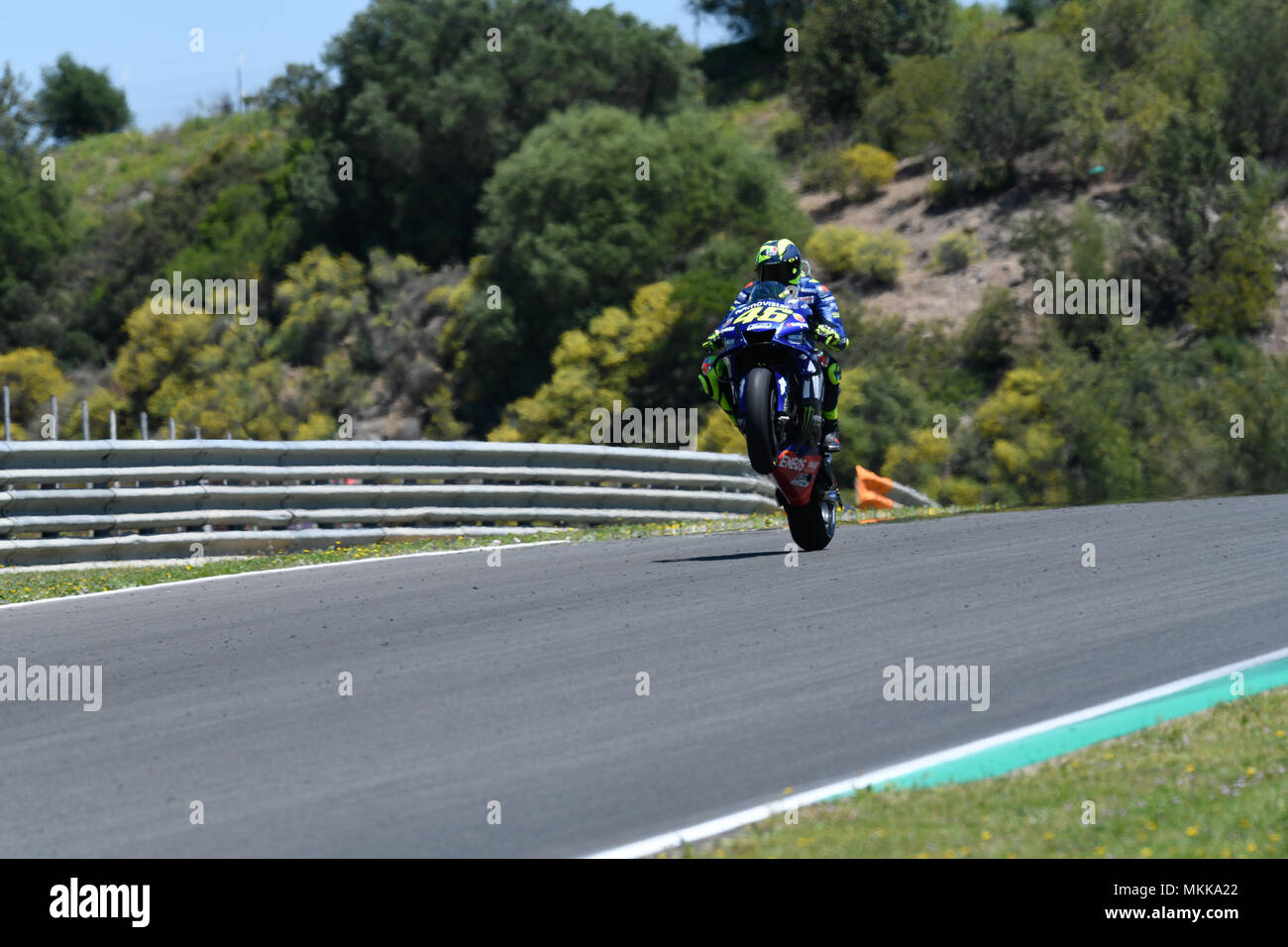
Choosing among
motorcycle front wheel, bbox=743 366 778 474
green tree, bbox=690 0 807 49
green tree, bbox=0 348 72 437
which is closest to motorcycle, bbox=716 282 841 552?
motorcycle front wheel, bbox=743 366 778 474

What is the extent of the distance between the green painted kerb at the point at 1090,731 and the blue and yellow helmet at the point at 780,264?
516cm

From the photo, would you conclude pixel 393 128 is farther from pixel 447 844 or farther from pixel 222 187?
pixel 447 844

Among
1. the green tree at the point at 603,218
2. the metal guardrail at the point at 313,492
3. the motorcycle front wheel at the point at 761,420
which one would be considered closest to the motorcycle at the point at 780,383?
the motorcycle front wheel at the point at 761,420

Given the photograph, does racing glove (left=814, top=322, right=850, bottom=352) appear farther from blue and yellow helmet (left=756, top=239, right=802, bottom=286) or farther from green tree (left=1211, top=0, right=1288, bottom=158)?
green tree (left=1211, top=0, right=1288, bottom=158)

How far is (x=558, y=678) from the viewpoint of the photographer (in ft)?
24.6

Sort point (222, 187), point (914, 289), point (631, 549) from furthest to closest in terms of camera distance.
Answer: point (222, 187) < point (914, 289) < point (631, 549)

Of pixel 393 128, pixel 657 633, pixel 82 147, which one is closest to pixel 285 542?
pixel 657 633

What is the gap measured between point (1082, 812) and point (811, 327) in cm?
664

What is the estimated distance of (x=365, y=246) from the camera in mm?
64000

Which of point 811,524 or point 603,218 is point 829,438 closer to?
point 811,524

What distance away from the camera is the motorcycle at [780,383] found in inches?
439

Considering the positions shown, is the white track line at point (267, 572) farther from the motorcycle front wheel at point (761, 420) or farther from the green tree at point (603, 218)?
the green tree at point (603, 218)

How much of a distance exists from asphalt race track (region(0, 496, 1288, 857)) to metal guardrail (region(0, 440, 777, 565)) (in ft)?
9.88
